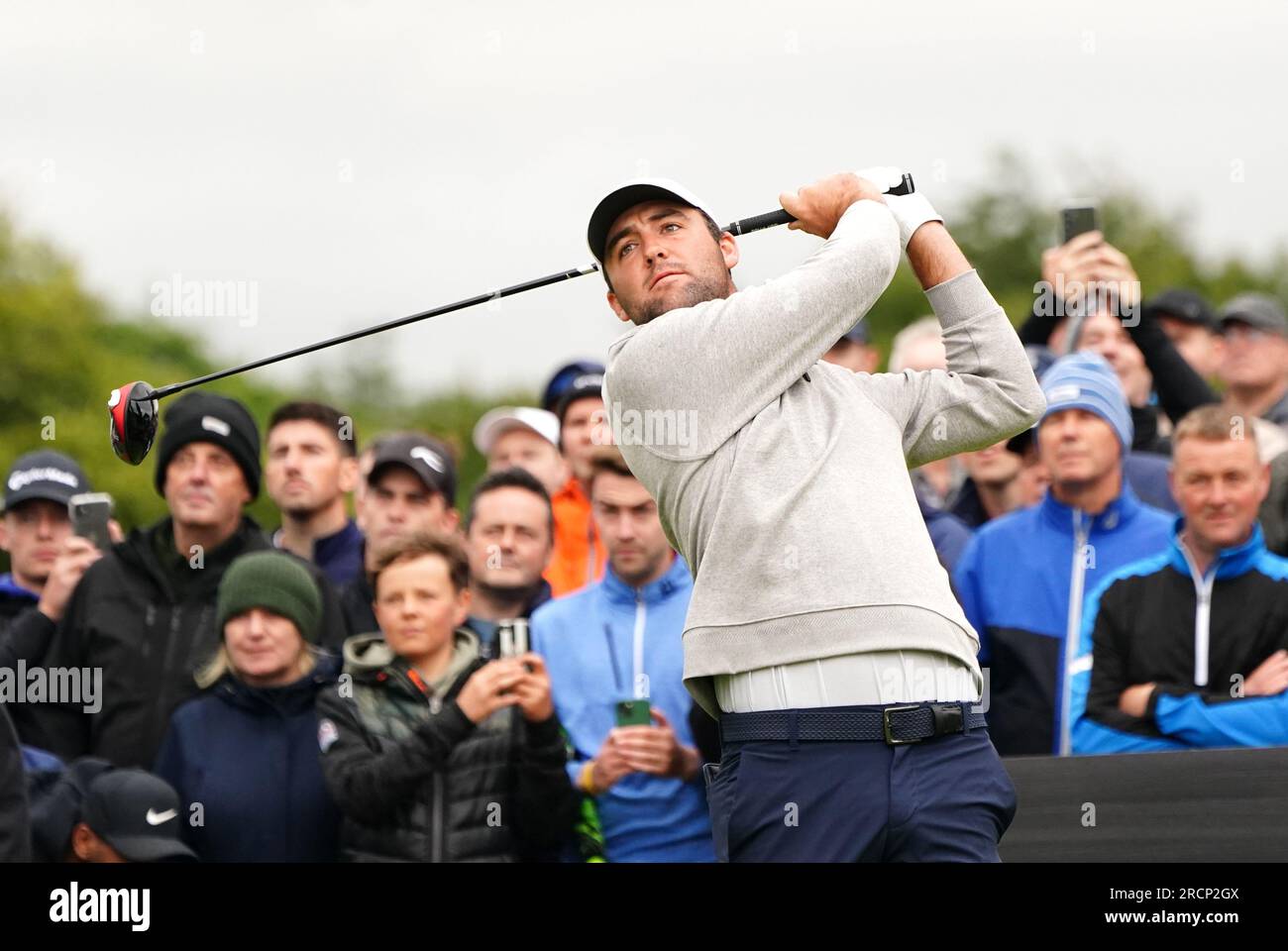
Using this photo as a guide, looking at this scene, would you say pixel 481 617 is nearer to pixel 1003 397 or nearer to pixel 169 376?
pixel 1003 397

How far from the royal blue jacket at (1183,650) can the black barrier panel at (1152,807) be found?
0.31 m

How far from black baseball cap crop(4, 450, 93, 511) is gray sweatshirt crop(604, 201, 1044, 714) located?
411 centimetres

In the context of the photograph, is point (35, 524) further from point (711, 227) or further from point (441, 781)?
point (711, 227)

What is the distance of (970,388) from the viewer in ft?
14.7

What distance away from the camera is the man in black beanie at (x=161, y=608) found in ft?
22.2

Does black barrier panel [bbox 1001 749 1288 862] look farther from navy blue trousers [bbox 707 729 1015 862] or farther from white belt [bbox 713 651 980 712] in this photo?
white belt [bbox 713 651 980 712]

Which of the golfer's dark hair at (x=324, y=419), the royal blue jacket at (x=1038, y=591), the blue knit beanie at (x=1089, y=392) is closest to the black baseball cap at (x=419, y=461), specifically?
the golfer's dark hair at (x=324, y=419)

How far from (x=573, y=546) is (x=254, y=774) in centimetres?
184

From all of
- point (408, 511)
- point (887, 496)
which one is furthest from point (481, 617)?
point (887, 496)

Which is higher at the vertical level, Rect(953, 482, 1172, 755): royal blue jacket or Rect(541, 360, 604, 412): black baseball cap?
Rect(541, 360, 604, 412): black baseball cap

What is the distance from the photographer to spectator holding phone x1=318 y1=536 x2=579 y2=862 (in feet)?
20.0

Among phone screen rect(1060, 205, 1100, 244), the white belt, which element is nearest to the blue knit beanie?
phone screen rect(1060, 205, 1100, 244)
